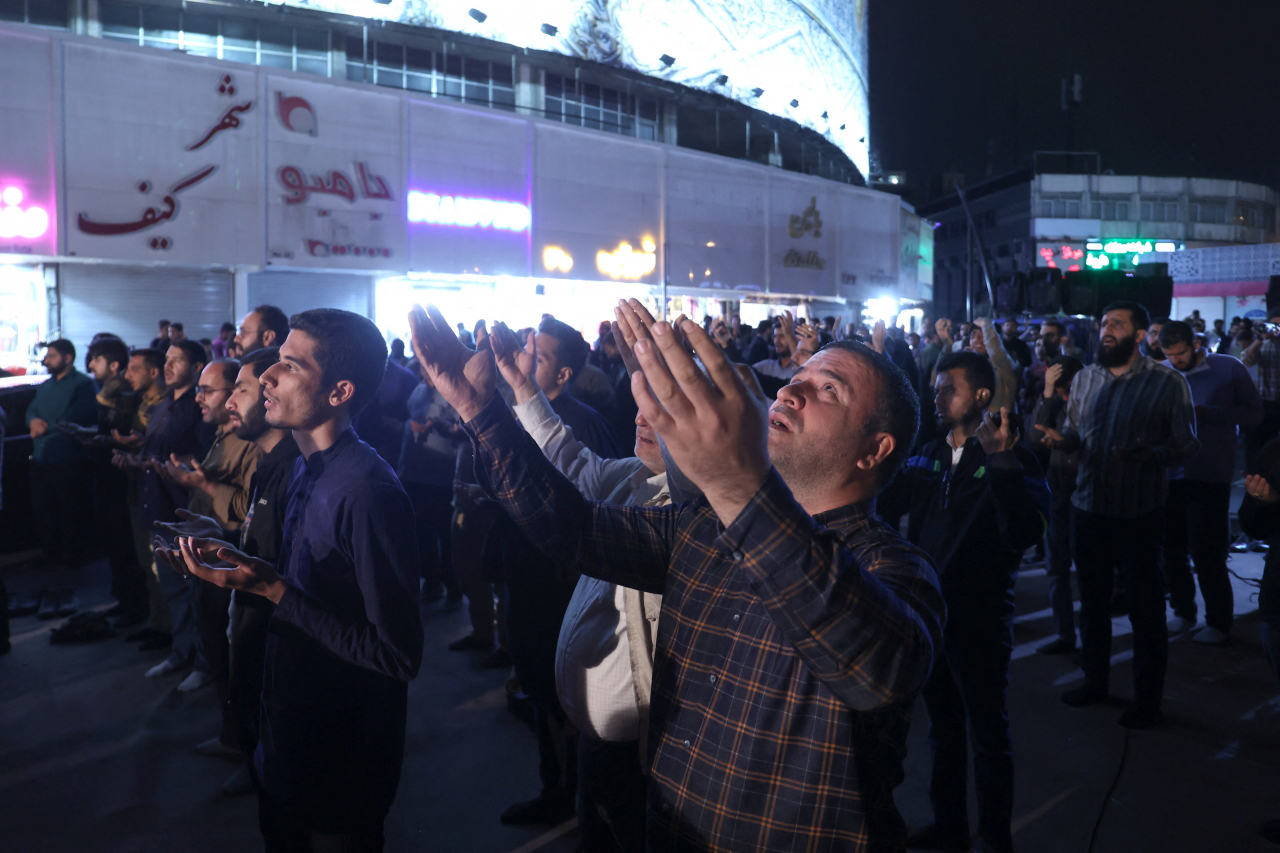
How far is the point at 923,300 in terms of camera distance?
41.8 metres

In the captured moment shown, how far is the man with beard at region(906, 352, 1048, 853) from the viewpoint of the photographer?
10.4 ft

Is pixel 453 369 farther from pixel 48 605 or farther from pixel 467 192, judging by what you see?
pixel 467 192

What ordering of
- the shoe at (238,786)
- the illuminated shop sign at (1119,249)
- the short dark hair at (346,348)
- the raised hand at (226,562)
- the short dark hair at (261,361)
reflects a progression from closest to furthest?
the raised hand at (226,562), the short dark hair at (346,348), the short dark hair at (261,361), the shoe at (238,786), the illuminated shop sign at (1119,249)

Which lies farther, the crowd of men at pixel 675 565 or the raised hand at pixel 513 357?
the raised hand at pixel 513 357

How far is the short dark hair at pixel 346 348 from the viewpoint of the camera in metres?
2.54

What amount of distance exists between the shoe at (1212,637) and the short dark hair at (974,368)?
376 cm

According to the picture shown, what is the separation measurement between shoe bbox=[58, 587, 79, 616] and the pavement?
83cm

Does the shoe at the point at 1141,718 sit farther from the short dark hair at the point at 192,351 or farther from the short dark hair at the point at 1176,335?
the short dark hair at the point at 192,351

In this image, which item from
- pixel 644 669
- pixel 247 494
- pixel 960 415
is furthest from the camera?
pixel 247 494

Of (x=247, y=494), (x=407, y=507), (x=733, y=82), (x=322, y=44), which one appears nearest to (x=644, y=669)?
(x=407, y=507)

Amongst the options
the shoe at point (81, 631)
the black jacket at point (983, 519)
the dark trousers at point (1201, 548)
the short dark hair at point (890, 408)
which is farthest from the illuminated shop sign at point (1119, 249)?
the short dark hair at point (890, 408)

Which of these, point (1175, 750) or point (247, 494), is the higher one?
point (247, 494)

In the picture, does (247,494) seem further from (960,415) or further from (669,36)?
(669,36)

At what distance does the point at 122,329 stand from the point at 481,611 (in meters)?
14.4
